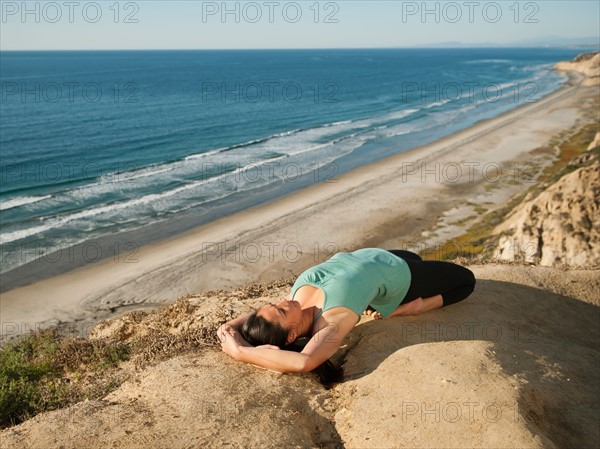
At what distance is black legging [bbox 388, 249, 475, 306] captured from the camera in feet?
22.1

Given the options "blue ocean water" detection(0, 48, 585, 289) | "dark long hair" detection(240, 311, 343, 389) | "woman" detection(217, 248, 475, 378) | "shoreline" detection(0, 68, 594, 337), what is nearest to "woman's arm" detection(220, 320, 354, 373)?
"woman" detection(217, 248, 475, 378)

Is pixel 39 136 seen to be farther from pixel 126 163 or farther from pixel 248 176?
pixel 248 176

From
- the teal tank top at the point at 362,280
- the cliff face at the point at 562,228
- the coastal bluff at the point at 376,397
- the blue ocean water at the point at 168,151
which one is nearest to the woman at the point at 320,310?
the teal tank top at the point at 362,280

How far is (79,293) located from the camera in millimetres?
17359

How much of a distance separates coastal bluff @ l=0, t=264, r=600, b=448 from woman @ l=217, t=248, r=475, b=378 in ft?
1.02

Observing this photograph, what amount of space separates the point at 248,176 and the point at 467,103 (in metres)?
40.9

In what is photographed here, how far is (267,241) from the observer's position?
21.5 metres

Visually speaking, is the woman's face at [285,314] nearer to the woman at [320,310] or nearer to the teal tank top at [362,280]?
the woman at [320,310]

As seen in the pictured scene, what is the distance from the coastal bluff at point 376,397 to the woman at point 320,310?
312 millimetres

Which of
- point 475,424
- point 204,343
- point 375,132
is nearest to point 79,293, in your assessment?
point 204,343

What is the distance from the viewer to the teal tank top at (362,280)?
5.78m

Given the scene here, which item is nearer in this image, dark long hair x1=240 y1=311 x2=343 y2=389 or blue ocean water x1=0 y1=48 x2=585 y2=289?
dark long hair x1=240 y1=311 x2=343 y2=389

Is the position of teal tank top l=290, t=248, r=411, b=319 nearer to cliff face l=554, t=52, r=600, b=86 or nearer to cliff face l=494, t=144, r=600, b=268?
cliff face l=494, t=144, r=600, b=268

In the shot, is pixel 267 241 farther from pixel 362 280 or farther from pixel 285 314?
pixel 285 314
